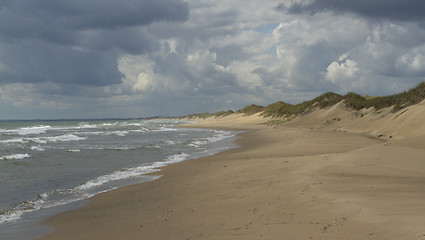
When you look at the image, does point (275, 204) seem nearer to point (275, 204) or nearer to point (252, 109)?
point (275, 204)

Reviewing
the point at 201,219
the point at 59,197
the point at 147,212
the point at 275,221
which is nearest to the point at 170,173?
the point at 59,197

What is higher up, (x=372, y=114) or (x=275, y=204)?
(x=372, y=114)

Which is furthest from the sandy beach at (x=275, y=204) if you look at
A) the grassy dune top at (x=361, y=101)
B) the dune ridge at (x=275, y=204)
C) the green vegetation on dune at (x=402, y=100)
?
the grassy dune top at (x=361, y=101)

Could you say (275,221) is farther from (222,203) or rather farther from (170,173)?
(170,173)

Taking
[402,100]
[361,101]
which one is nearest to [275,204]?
[402,100]

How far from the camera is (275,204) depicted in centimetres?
822

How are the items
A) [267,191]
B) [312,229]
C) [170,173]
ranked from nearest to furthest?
[312,229], [267,191], [170,173]

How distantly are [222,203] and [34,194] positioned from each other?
741cm

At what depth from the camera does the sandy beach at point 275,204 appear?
6.15 m

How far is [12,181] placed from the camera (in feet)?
47.8

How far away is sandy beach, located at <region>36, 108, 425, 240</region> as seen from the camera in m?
6.15

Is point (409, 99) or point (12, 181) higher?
point (409, 99)

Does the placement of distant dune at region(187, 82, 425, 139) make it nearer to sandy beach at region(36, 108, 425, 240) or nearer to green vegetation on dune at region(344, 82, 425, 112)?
green vegetation on dune at region(344, 82, 425, 112)

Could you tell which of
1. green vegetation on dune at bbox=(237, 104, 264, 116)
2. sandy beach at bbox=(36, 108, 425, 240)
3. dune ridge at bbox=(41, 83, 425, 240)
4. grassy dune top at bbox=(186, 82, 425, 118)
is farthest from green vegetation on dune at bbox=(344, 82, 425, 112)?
green vegetation on dune at bbox=(237, 104, 264, 116)
